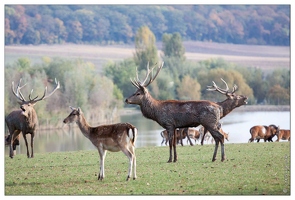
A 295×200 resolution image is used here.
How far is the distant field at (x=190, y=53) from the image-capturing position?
65875 mm

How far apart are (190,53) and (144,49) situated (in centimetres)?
1117

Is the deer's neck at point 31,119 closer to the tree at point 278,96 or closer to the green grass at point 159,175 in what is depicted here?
the green grass at point 159,175

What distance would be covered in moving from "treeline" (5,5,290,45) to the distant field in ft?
3.73

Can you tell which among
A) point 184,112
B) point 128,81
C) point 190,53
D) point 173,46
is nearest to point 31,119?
point 184,112

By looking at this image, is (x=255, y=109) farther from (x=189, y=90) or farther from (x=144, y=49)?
(x=144, y=49)

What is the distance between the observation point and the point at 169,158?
16344mm

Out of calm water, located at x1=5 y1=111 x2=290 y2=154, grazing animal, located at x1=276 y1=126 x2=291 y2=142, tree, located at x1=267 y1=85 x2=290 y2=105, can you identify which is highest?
grazing animal, located at x1=276 y1=126 x2=291 y2=142

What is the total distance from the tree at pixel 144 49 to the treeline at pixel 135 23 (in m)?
1.11

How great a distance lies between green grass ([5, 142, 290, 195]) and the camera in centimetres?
1316

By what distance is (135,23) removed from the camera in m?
79.6

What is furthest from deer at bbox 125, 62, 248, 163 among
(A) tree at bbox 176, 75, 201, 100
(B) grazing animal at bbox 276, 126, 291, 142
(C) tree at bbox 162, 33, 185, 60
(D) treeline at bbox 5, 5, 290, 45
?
(C) tree at bbox 162, 33, 185, 60

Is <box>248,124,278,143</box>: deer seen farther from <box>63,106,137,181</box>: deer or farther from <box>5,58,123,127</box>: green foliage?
<box>5,58,123,127</box>: green foliage

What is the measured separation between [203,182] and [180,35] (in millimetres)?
72462

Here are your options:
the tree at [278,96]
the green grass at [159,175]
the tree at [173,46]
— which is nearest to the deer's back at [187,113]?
the green grass at [159,175]
